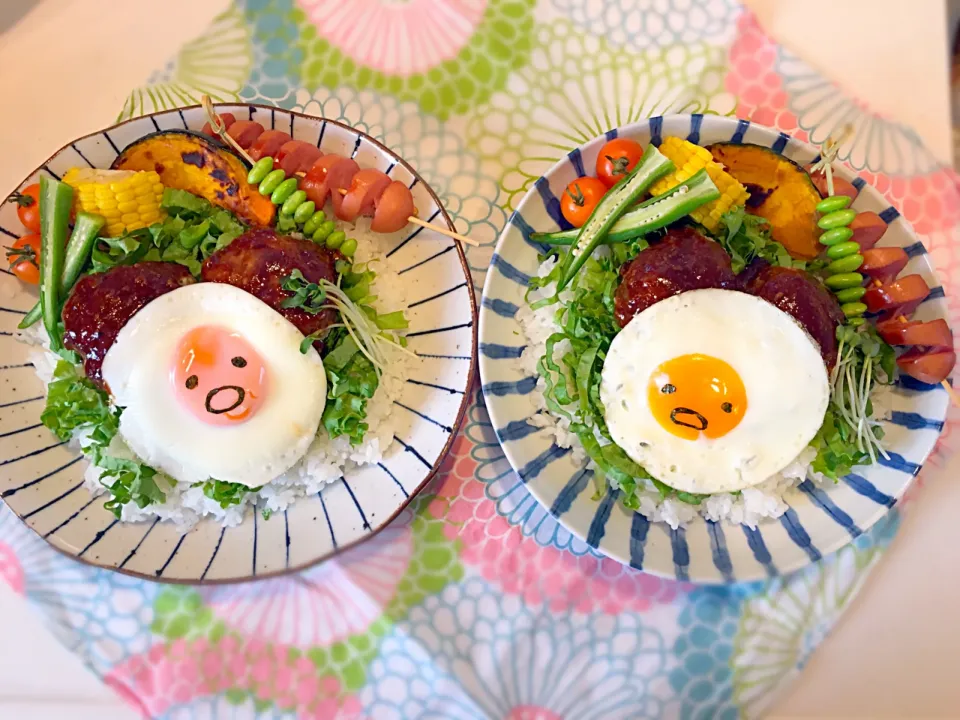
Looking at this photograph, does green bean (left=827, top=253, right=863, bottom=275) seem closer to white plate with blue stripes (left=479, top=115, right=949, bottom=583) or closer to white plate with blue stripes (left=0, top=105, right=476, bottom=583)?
white plate with blue stripes (left=479, top=115, right=949, bottom=583)

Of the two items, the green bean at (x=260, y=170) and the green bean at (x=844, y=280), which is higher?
the green bean at (x=260, y=170)

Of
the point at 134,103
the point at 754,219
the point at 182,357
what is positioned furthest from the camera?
the point at 134,103

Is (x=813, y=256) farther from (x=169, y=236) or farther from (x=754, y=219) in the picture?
(x=169, y=236)

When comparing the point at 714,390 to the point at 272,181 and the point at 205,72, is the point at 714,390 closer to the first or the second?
the point at 272,181

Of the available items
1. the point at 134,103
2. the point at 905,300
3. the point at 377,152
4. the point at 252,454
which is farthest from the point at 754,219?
the point at 134,103

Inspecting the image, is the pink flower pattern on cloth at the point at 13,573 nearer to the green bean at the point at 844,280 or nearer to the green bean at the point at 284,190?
the green bean at the point at 284,190

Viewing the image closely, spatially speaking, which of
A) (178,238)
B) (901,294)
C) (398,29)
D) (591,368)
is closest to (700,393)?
(591,368)

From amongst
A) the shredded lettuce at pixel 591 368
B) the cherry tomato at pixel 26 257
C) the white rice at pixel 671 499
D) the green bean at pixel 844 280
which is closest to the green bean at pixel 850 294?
the green bean at pixel 844 280
